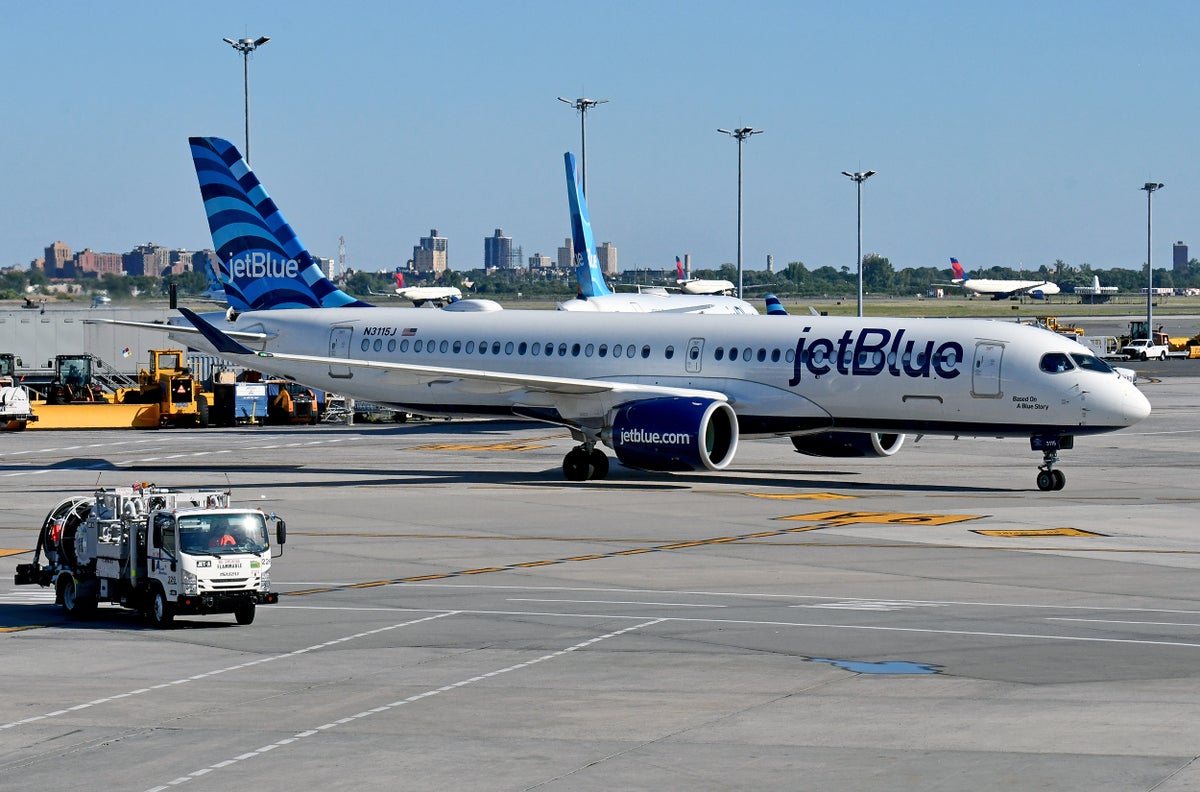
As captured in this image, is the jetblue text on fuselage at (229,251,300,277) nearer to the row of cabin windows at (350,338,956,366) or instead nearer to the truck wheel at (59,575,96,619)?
the row of cabin windows at (350,338,956,366)

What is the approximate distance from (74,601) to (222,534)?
3.26 m

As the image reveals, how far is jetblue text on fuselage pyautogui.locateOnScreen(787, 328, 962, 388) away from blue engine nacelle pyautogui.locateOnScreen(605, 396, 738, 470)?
2.37 m

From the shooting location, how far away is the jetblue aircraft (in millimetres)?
42406

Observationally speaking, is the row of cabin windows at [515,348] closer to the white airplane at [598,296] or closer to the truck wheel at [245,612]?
the white airplane at [598,296]

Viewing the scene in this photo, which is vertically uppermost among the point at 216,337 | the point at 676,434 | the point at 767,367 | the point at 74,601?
the point at 216,337

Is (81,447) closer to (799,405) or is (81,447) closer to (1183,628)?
(799,405)

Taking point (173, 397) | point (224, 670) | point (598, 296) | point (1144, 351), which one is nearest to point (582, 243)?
point (598, 296)

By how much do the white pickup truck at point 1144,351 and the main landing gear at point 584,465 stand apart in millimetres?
83908

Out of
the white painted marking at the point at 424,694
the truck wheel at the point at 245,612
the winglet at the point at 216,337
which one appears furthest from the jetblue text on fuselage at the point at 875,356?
the truck wheel at the point at 245,612

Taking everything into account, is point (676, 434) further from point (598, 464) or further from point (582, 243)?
point (582, 243)

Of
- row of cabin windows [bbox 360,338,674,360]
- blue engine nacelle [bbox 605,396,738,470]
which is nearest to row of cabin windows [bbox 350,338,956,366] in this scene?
row of cabin windows [bbox 360,338,674,360]

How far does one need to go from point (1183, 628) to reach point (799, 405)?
21.2 m

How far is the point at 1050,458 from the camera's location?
43375 millimetres

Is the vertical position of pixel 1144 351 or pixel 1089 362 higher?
pixel 1089 362
